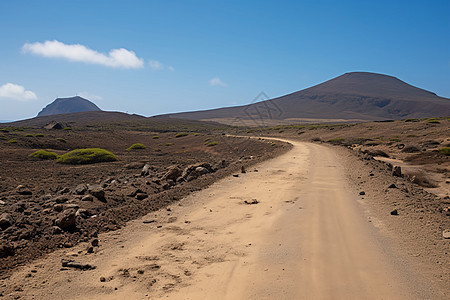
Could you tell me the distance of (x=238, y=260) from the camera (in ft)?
17.5

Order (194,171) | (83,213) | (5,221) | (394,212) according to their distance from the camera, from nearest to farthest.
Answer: (5,221) → (83,213) → (394,212) → (194,171)

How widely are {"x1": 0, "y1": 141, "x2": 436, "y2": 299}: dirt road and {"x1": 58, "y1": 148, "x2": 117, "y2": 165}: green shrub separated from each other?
18750 mm

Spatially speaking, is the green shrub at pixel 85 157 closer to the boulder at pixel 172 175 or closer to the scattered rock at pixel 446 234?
the boulder at pixel 172 175

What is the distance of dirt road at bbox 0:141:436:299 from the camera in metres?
4.38

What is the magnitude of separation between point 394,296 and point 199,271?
9.51ft

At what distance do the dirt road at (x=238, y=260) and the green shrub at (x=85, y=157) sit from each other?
1875cm

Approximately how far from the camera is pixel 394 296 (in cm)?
421

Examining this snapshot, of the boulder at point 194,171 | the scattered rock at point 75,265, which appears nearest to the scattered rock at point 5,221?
the scattered rock at point 75,265

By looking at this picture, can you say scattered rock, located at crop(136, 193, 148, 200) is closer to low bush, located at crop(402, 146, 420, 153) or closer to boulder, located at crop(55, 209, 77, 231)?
boulder, located at crop(55, 209, 77, 231)

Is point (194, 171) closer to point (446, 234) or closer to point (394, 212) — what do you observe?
point (394, 212)

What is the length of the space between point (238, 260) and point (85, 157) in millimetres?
23139

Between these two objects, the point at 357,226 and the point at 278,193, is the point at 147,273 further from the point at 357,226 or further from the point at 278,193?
the point at 278,193

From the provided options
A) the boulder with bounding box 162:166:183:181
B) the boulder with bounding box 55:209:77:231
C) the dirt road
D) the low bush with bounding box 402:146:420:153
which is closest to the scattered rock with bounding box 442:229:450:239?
the dirt road

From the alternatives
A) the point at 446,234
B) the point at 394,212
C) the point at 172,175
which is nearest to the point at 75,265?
the point at 446,234
